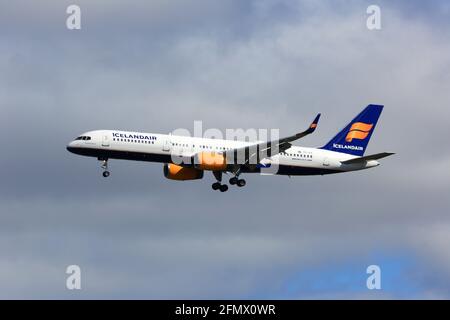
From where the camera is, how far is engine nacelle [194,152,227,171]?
360ft

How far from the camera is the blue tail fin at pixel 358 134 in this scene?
121m

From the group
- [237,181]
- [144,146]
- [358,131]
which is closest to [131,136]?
[144,146]

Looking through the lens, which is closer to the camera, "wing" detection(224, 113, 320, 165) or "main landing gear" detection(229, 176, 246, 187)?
"wing" detection(224, 113, 320, 165)

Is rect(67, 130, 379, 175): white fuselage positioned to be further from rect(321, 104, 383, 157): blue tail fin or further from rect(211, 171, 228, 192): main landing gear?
rect(321, 104, 383, 157): blue tail fin

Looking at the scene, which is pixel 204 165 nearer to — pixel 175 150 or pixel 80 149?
pixel 175 150

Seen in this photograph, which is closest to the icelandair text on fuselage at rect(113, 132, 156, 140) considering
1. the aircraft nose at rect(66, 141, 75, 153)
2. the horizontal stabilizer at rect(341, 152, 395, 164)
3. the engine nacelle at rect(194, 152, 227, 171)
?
the aircraft nose at rect(66, 141, 75, 153)

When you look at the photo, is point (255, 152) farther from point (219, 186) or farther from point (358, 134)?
point (358, 134)

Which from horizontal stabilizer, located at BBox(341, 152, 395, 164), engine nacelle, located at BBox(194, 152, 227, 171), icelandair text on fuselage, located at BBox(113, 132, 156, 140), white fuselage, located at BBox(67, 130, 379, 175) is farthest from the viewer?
horizontal stabilizer, located at BBox(341, 152, 395, 164)

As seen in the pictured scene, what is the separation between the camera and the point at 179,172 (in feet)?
381

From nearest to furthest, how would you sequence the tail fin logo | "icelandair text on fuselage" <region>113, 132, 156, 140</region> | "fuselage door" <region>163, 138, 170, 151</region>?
"icelandair text on fuselage" <region>113, 132, 156, 140</region> < "fuselage door" <region>163, 138, 170, 151</region> < the tail fin logo

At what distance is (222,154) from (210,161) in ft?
4.96
